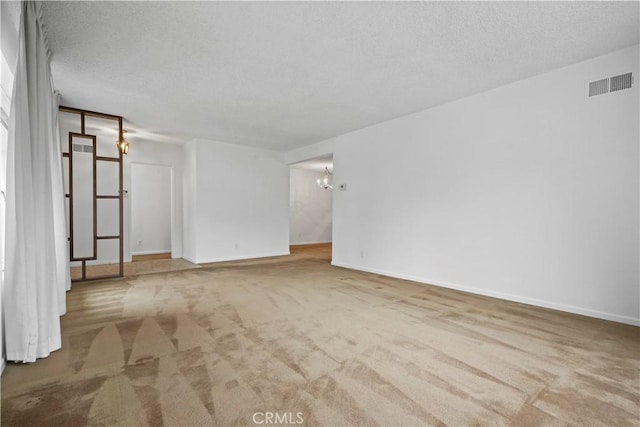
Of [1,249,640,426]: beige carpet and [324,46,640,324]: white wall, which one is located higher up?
[324,46,640,324]: white wall

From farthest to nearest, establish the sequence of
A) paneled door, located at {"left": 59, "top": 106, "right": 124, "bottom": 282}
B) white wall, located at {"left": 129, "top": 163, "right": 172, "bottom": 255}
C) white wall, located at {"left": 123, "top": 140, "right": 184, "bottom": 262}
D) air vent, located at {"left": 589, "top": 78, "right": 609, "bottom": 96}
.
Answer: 1. white wall, located at {"left": 129, "top": 163, "right": 172, "bottom": 255}
2. white wall, located at {"left": 123, "top": 140, "right": 184, "bottom": 262}
3. paneled door, located at {"left": 59, "top": 106, "right": 124, "bottom": 282}
4. air vent, located at {"left": 589, "top": 78, "right": 609, "bottom": 96}

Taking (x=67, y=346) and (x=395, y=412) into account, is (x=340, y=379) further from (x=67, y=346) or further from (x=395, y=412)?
(x=67, y=346)

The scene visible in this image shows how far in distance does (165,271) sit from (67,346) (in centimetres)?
343

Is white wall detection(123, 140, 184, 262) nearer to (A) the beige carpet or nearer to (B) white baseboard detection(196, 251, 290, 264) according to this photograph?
(B) white baseboard detection(196, 251, 290, 264)

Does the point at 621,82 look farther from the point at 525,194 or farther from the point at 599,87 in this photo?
the point at 525,194

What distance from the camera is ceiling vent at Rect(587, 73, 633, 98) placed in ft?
10.1

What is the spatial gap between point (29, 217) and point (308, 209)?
944 centimetres

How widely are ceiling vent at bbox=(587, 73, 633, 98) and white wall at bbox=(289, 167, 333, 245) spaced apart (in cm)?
864

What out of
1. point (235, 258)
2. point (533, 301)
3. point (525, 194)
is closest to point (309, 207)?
point (235, 258)

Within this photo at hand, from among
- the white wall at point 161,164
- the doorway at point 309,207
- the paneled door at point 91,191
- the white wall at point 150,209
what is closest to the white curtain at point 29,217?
the paneled door at point 91,191

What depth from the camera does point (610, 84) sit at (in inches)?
124

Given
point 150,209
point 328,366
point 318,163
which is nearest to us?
point 328,366

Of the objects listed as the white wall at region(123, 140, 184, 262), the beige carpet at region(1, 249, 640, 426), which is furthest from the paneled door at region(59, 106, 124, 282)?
the beige carpet at region(1, 249, 640, 426)

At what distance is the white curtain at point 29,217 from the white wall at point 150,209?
6470 mm
